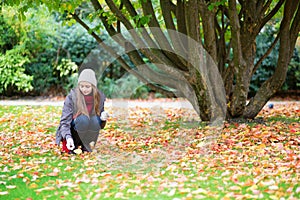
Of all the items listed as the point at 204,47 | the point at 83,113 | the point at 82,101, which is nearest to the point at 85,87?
the point at 82,101

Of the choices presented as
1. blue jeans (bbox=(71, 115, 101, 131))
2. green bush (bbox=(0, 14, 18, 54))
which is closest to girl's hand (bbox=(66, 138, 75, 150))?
blue jeans (bbox=(71, 115, 101, 131))

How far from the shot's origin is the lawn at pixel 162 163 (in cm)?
406

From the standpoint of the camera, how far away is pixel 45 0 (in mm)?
6230

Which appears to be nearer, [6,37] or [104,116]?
[104,116]

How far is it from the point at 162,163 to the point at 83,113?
1.24 m

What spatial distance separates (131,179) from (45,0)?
293 cm

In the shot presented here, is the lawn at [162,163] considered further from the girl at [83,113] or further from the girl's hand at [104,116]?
the girl's hand at [104,116]

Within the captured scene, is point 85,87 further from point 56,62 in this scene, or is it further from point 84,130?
point 56,62

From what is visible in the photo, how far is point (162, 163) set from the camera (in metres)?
5.17

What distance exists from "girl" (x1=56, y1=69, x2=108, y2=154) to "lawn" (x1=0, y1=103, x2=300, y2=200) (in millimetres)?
262

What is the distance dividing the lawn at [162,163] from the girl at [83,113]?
262 mm

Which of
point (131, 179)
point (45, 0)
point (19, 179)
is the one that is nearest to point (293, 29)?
point (45, 0)

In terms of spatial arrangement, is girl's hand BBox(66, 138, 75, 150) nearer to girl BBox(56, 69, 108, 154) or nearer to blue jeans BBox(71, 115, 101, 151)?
girl BBox(56, 69, 108, 154)

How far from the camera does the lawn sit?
406 cm
